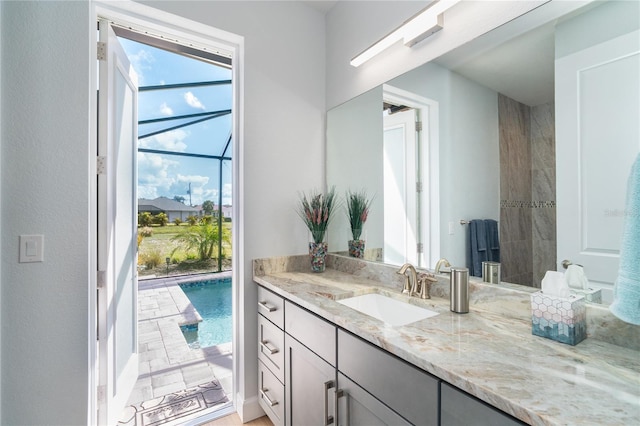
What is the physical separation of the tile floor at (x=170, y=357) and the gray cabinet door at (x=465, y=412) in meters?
1.83

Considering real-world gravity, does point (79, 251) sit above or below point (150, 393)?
above

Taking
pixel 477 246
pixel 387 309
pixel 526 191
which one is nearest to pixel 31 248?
pixel 387 309

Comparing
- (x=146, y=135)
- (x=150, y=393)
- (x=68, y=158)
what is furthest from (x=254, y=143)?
(x=146, y=135)

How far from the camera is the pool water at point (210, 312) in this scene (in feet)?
11.3

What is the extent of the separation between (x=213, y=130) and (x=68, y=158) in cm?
355

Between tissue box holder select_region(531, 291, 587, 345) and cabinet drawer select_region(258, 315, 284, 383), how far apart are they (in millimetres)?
1142

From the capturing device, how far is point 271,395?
1725 millimetres

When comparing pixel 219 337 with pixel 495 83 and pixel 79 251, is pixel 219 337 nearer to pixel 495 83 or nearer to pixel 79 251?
pixel 79 251

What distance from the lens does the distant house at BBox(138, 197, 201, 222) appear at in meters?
4.66

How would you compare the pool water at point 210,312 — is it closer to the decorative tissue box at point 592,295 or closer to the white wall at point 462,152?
the white wall at point 462,152

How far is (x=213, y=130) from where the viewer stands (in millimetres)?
4758

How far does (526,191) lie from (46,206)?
6.84ft

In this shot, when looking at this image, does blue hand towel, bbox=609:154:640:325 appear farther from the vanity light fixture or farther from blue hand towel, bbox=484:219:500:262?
the vanity light fixture

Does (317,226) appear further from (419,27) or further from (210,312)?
(210,312)
